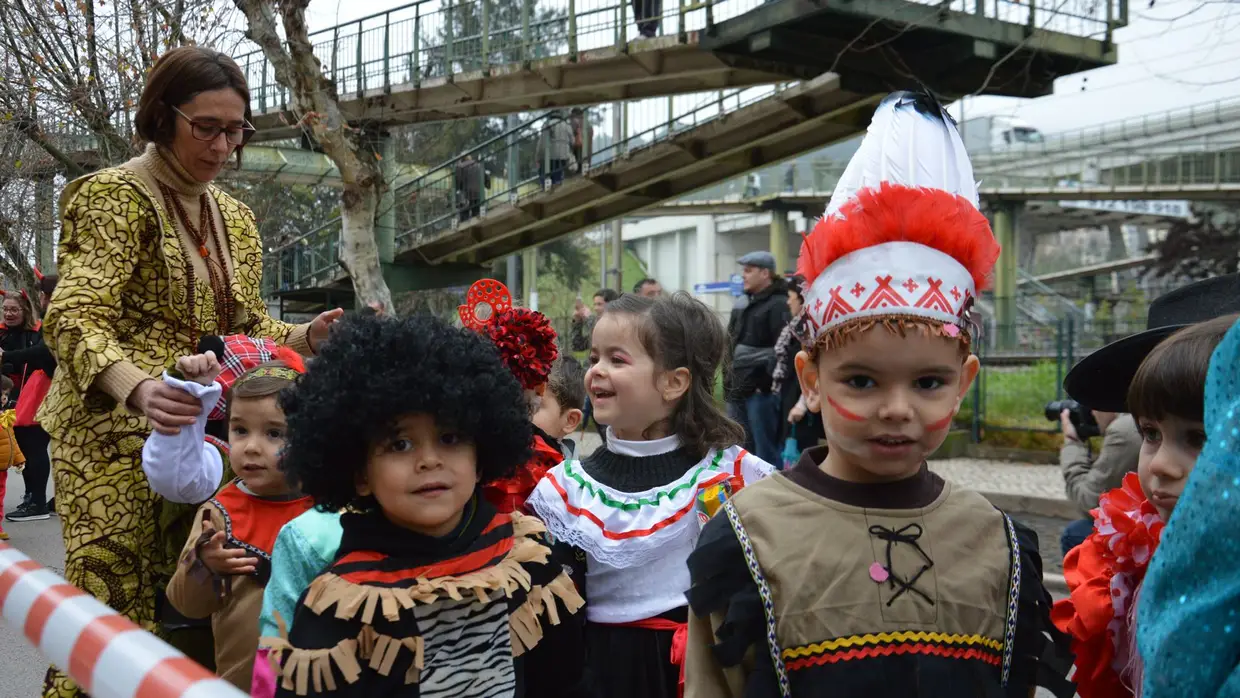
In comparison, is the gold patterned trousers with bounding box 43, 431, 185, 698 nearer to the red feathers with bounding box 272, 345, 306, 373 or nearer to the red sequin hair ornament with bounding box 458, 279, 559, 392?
the red feathers with bounding box 272, 345, 306, 373

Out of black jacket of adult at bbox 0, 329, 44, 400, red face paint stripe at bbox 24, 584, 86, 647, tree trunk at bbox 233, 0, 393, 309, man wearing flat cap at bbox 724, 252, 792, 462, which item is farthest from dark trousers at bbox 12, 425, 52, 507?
red face paint stripe at bbox 24, 584, 86, 647

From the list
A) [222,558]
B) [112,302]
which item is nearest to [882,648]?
[222,558]

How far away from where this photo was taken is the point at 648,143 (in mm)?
16047

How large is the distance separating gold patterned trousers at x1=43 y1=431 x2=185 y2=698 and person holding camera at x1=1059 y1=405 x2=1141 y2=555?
3651 mm

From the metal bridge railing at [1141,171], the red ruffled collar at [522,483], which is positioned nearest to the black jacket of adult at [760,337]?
the red ruffled collar at [522,483]

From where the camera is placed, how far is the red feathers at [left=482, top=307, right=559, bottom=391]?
10.9 feet

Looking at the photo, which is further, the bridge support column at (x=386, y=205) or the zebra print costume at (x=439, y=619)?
the bridge support column at (x=386, y=205)

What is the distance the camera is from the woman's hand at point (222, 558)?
8.58ft

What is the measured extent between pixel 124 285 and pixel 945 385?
2.21 m

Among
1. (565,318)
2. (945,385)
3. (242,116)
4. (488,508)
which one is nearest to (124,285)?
(242,116)

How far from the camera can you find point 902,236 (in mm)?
2016

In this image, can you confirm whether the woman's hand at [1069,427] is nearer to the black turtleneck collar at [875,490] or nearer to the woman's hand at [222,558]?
the black turtleneck collar at [875,490]

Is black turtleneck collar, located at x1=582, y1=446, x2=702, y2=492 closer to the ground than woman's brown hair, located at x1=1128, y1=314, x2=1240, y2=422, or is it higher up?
closer to the ground

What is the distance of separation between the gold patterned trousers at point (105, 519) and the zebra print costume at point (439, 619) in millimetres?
1018
